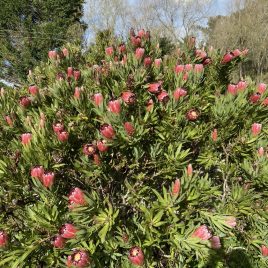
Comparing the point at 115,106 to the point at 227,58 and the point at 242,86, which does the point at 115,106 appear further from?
the point at 227,58

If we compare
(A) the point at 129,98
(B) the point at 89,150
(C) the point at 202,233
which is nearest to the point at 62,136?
(B) the point at 89,150

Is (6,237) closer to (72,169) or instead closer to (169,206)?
(72,169)

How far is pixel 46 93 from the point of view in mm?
2473

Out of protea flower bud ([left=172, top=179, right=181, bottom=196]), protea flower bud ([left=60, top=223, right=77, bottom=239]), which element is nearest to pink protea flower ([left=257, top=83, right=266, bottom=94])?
protea flower bud ([left=172, top=179, right=181, bottom=196])

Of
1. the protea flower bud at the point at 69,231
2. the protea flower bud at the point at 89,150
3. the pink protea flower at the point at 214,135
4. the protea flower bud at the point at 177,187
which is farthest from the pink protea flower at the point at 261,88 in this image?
the protea flower bud at the point at 69,231

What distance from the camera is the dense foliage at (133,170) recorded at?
1.76 meters

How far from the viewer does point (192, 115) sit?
2166 mm

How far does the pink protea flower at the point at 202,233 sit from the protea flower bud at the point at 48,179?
0.77 meters

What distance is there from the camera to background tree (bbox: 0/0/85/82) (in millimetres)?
17531

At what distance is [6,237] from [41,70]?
1.90m

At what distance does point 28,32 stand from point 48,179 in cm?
1785

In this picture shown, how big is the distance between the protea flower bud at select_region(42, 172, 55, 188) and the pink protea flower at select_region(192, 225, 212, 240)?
30.3 inches

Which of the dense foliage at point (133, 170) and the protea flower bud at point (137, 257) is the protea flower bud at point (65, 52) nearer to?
the dense foliage at point (133, 170)

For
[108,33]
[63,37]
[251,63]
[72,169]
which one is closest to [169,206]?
[72,169]
